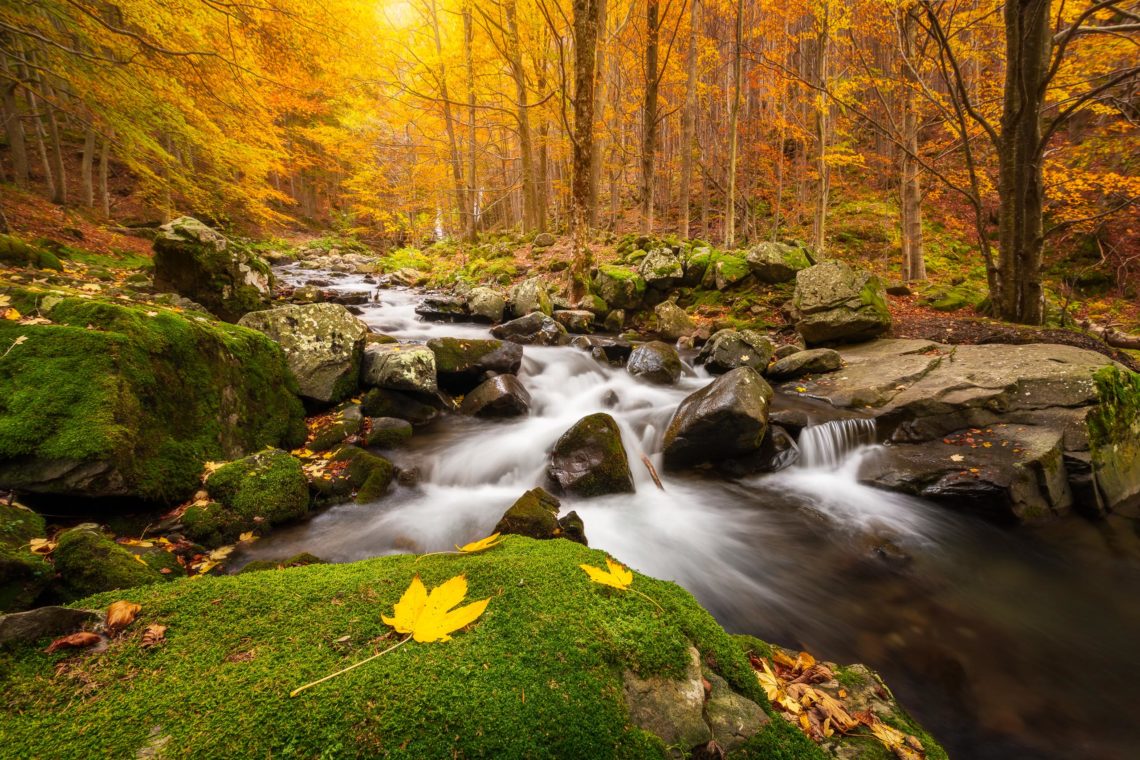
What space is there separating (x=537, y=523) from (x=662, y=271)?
905 cm

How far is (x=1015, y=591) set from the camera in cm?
386

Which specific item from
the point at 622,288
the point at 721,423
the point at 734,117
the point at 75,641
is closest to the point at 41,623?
the point at 75,641

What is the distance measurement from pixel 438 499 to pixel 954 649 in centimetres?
446

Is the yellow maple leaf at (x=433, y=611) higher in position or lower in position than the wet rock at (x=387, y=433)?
higher

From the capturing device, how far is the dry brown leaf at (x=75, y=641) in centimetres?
118

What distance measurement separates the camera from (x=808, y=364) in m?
7.39

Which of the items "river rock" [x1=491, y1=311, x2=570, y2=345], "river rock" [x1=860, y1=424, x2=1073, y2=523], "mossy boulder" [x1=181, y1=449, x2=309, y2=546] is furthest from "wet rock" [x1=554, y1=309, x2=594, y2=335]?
"mossy boulder" [x1=181, y1=449, x2=309, y2=546]

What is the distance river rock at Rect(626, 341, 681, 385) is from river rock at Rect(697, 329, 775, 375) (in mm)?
695

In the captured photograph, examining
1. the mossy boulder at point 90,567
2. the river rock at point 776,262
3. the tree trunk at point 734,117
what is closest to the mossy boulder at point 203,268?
the mossy boulder at point 90,567

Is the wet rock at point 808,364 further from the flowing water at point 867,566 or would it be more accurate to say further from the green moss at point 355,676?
the green moss at point 355,676

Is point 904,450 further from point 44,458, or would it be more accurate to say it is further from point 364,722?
point 44,458

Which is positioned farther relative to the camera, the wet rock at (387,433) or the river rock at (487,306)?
the river rock at (487,306)

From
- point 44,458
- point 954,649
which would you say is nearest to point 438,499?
point 44,458

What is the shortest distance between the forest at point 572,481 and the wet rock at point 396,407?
4 cm
